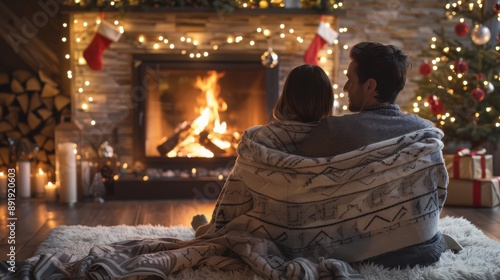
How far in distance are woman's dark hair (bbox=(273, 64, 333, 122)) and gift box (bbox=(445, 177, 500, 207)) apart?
2033 mm

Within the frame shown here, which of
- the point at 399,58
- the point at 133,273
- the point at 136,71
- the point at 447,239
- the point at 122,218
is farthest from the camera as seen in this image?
the point at 136,71

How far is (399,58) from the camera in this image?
7.95ft

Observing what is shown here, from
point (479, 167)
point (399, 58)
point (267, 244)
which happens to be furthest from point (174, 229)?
point (479, 167)

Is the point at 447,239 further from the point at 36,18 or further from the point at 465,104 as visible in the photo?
the point at 36,18

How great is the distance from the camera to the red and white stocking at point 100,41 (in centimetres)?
→ 440

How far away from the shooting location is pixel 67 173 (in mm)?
4312

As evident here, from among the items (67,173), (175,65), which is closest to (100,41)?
(175,65)

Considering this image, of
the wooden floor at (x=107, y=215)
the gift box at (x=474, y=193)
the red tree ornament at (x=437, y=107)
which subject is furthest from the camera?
the red tree ornament at (x=437, y=107)

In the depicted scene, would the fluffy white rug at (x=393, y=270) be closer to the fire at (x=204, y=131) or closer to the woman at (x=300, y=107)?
the woman at (x=300, y=107)

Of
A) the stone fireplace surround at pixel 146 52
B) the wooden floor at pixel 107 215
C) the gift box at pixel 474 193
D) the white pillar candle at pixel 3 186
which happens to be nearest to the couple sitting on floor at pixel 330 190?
the wooden floor at pixel 107 215

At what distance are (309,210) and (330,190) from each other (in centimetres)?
10

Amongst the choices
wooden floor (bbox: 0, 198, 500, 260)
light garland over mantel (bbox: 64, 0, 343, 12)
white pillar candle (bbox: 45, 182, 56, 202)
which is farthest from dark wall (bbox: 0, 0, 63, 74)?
wooden floor (bbox: 0, 198, 500, 260)

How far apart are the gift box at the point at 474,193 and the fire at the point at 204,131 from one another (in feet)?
4.57

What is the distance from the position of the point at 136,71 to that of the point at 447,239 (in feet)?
8.11
